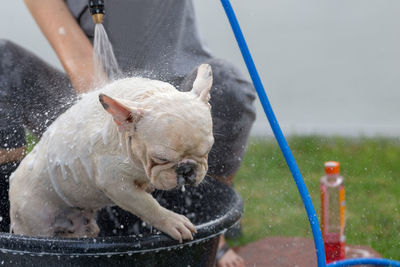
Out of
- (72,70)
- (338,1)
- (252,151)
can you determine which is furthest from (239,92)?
(338,1)

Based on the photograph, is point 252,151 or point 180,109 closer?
point 180,109

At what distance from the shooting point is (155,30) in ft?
5.90

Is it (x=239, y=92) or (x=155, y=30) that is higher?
(x=155, y=30)

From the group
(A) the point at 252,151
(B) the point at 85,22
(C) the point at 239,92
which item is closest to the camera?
(C) the point at 239,92

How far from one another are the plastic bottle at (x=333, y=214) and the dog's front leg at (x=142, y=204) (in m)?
0.90

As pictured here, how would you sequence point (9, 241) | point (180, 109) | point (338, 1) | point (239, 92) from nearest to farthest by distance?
point (180, 109), point (9, 241), point (239, 92), point (338, 1)

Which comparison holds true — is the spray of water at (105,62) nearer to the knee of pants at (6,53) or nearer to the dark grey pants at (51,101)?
the dark grey pants at (51,101)

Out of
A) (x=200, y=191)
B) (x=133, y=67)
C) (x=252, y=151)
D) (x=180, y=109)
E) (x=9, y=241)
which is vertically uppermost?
(x=180, y=109)

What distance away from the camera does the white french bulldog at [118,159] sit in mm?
955

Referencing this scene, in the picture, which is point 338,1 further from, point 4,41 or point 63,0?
point 4,41

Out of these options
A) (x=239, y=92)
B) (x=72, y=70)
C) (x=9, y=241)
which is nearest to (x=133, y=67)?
(x=72, y=70)

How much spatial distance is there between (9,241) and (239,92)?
2.96 ft

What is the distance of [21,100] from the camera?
172 cm

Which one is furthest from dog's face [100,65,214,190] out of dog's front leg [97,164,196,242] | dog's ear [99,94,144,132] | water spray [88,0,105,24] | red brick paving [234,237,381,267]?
red brick paving [234,237,381,267]
